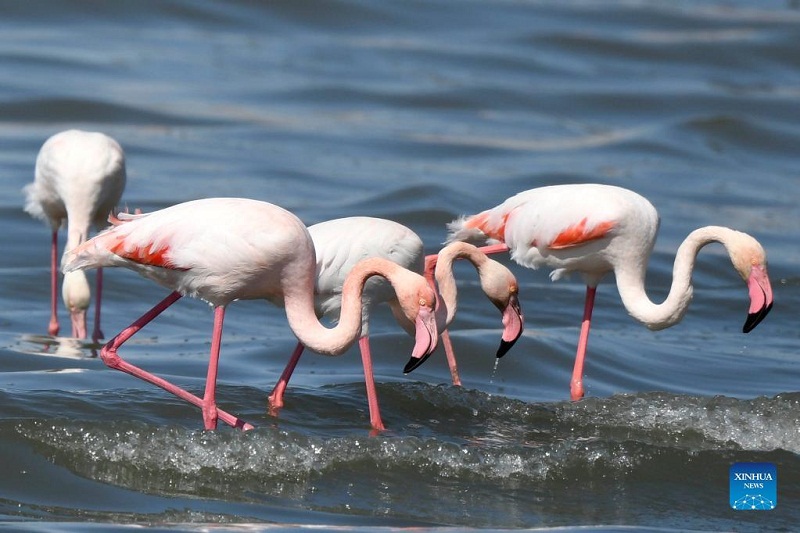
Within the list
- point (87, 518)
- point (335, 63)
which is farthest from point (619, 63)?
point (87, 518)

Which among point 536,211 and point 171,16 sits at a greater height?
point 171,16

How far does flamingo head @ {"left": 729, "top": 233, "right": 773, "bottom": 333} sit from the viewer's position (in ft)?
24.8

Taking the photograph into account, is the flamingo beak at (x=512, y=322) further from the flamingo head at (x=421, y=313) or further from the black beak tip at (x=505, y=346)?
the flamingo head at (x=421, y=313)

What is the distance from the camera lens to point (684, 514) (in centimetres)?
632

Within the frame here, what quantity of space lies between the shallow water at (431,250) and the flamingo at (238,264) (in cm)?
54

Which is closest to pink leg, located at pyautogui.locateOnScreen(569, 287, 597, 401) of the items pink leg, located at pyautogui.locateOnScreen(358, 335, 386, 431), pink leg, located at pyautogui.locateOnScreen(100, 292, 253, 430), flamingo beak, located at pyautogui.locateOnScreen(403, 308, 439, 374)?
pink leg, located at pyautogui.locateOnScreen(358, 335, 386, 431)

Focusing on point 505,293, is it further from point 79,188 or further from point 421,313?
point 79,188

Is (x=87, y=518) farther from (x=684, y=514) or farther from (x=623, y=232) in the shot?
(x=623, y=232)

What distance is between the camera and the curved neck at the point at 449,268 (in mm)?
7340

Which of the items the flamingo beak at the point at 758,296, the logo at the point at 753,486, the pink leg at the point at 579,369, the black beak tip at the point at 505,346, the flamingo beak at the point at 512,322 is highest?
the flamingo beak at the point at 758,296

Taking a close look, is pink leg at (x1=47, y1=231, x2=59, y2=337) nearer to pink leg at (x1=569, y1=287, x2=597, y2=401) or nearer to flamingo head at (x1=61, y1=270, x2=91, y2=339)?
flamingo head at (x1=61, y1=270, x2=91, y2=339)

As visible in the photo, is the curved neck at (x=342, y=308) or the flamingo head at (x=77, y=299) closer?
the curved neck at (x=342, y=308)

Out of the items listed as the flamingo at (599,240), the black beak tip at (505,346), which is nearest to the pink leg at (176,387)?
the black beak tip at (505,346)

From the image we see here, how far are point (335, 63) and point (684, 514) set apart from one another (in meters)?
14.6
